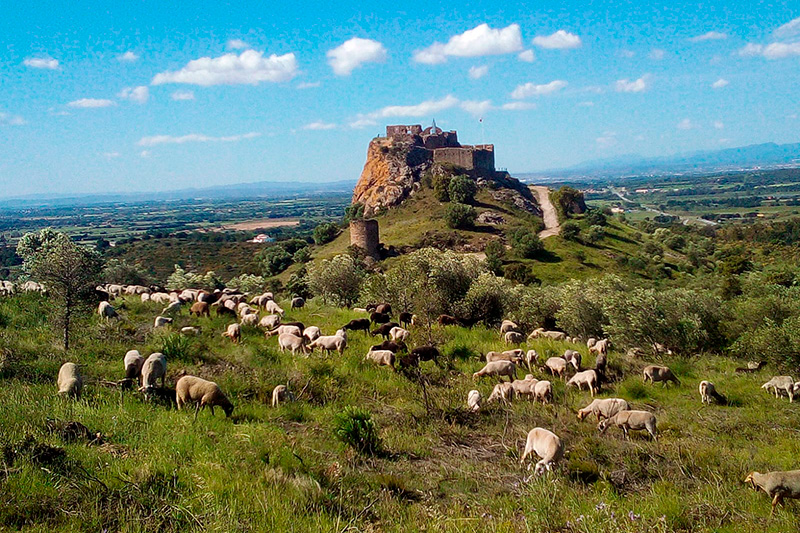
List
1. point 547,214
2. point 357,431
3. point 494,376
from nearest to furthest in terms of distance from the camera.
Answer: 1. point 357,431
2. point 494,376
3. point 547,214

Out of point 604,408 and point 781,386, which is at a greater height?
point 604,408

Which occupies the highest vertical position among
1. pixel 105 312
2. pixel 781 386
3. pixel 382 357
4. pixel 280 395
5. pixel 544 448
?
pixel 105 312

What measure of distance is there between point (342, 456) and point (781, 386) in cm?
1198

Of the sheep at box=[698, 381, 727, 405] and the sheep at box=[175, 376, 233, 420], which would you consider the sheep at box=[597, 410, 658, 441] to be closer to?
the sheep at box=[698, 381, 727, 405]

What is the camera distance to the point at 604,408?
Answer: 10406mm

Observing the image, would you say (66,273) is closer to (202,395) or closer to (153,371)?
(153,371)

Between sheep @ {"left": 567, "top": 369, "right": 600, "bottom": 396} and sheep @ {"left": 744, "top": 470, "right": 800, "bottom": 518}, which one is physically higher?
sheep @ {"left": 744, "top": 470, "right": 800, "bottom": 518}

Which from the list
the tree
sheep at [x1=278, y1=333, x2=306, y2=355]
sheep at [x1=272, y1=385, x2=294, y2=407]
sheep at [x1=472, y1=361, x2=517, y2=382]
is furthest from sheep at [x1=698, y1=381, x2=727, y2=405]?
the tree

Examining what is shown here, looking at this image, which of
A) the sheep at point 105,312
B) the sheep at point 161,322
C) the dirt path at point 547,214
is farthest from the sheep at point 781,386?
the dirt path at point 547,214

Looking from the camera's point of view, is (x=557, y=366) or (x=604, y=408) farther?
(x=557, y=366)

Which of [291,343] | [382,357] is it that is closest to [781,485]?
[382,357]

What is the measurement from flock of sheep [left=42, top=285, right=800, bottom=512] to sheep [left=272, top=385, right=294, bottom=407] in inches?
0.8

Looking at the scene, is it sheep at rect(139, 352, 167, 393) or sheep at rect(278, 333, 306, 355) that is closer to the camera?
sheep at rect(139, 352, 167, 393)

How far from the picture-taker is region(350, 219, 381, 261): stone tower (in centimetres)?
7206
